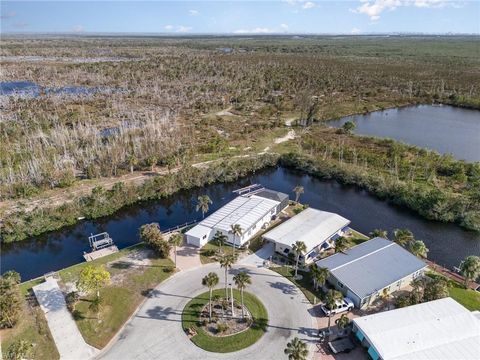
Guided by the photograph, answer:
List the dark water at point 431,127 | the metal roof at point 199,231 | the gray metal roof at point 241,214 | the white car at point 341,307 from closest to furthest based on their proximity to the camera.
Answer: the white car at point 341,307 → the metal roof at point 199,231 → the gray metal roof at point 241,214 → the dark water at point 431,127

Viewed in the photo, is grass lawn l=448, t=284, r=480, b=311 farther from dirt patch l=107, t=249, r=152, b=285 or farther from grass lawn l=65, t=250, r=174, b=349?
dirt patch l=107, t=249, r=152, b=285

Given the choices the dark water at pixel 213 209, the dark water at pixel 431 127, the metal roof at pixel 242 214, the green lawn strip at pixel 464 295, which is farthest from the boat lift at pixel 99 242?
the dark water at pixel 431 127

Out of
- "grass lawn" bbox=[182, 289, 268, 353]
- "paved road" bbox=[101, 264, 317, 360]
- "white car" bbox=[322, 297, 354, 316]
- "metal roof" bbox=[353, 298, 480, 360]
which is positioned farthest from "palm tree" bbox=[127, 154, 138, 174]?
"metal roof" bbox=[353, 298, 480, 360]

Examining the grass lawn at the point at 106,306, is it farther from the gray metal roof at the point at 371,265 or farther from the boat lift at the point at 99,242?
the gray metal roof at the point at 371,265

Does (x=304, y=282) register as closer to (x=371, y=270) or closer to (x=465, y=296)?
(x=371, y=270)

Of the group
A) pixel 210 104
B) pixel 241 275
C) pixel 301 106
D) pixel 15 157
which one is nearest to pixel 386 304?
pixel 241 275

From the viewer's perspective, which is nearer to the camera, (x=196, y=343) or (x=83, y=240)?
(x=196, y=343)

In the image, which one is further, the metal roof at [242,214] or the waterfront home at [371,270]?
the metal roof at [242,214]

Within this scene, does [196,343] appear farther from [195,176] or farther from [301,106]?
[301,106]
